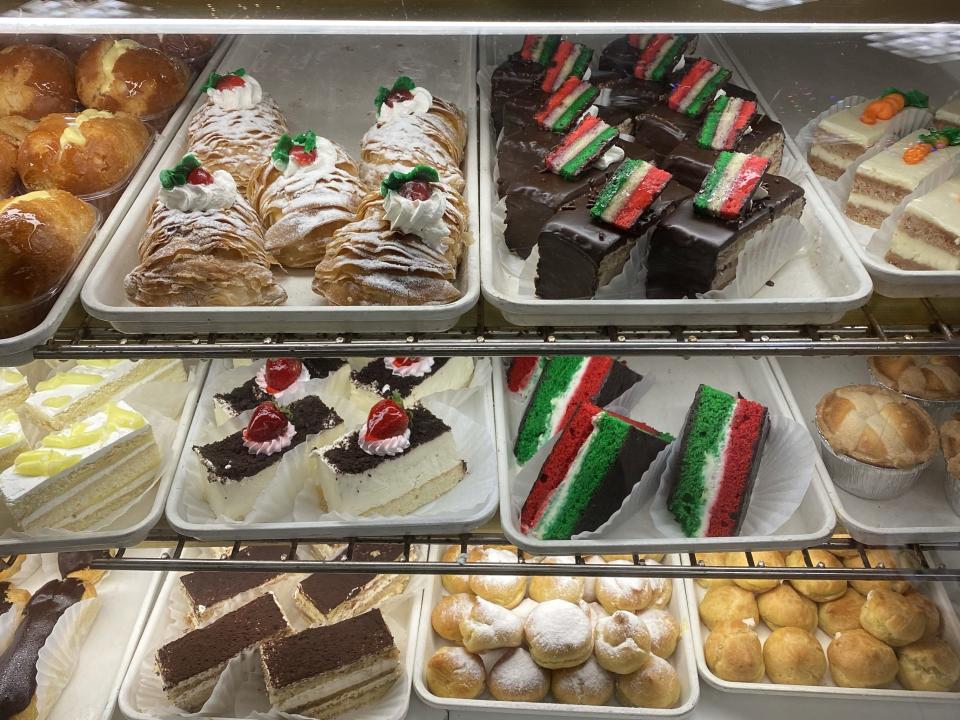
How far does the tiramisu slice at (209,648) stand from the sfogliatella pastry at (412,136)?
4.57 ft

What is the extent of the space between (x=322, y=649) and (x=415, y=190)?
1.43 m

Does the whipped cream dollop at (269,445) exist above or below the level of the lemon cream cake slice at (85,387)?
above

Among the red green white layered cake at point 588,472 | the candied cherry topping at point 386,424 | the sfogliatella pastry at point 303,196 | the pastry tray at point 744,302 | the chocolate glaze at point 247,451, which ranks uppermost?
the sfogliatella pastry at point 303,196

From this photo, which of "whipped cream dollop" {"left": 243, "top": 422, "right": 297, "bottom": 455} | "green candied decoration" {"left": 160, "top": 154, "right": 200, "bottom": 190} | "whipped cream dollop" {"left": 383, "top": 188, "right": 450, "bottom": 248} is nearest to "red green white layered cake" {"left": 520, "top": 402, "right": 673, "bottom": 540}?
"whipped cream dollop" {"left": 243, "top": 422, "right": 297, "bottom": 455}

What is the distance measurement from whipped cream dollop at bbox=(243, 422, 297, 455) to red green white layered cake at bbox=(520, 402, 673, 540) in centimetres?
65

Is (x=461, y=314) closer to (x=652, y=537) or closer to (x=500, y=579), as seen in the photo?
(x=652, y=537)

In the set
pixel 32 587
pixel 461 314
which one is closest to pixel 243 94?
pixel 461 314

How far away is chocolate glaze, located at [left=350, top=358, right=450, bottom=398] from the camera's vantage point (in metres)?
2.35

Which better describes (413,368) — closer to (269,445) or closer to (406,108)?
(269,445)

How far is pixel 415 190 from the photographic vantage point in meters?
1.67

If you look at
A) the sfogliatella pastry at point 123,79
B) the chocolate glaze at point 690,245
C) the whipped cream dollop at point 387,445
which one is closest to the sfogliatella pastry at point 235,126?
the sfogliatella pastry at point 123,79

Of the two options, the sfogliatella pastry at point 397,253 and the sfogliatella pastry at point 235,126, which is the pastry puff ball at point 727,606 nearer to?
the sfogliatella pastry at point 397,253

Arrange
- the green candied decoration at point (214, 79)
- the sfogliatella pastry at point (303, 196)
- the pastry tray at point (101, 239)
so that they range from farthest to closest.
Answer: the green candied decoration at point (214, 79), the sfogliatella pastry at point (303, 196), the pastry tray at point (101, 239)

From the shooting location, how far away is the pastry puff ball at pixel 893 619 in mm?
2389
